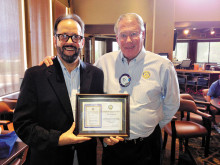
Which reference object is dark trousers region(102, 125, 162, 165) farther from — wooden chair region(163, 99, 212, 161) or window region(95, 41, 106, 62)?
window region(95, 41, 106, 62)

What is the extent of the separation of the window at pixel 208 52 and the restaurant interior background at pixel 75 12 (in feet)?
4.28

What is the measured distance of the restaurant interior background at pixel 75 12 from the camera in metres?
3.33

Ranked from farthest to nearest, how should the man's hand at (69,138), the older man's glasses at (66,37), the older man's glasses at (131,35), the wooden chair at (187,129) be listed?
1. the wooden chair at (187,129)
2. the older man's glasses at (131,35)
3. the older man's glasses at (66,37)
4. the man's hand at (69,138)

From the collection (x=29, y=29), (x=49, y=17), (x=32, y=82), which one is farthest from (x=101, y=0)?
(x=32, y=82)

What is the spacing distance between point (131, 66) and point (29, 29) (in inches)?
122

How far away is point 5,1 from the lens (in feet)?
10.4

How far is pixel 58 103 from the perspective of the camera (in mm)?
1148

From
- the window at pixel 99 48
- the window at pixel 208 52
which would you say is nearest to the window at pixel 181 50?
the window at pixel 208 52

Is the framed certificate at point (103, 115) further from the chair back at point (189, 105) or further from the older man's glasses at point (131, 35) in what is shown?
the chair back at point (189, 105)

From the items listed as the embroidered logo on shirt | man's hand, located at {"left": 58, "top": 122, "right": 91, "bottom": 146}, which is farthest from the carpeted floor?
man's hand, located at {"left": 58, "top": 122, "right": 91, "bottom": 146}

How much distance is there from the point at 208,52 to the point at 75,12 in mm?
9611

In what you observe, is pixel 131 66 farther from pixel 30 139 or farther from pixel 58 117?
pixel 30 139

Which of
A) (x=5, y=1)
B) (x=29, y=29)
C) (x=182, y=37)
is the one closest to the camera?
(x=5, y=1)

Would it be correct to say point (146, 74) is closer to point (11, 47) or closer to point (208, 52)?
point (11, 47)
